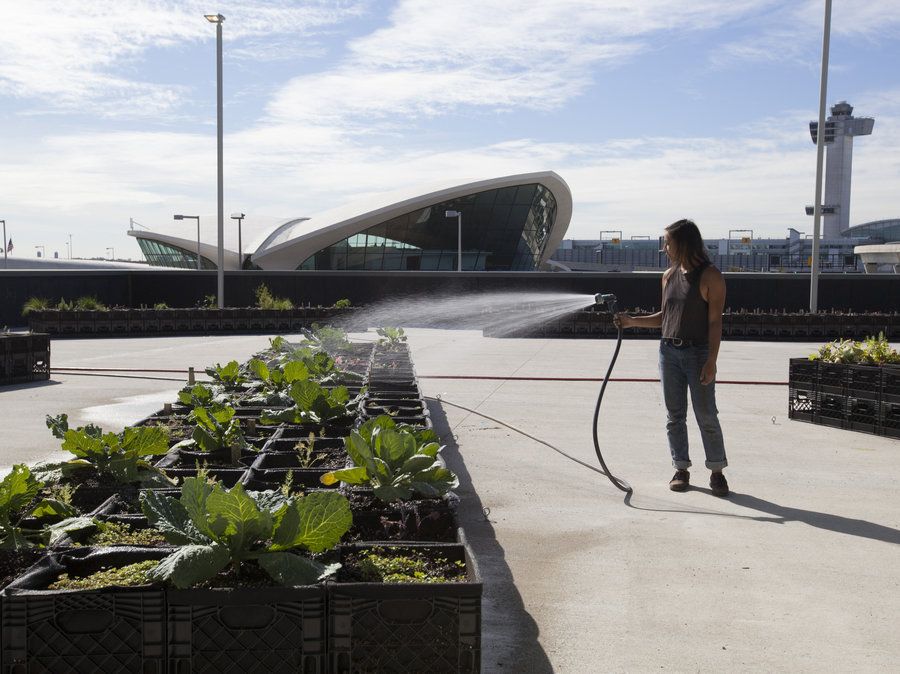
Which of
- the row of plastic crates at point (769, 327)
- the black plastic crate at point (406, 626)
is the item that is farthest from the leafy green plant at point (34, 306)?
the black plastic crate at point (406, 626)

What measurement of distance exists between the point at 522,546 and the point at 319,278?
2632 centimetres

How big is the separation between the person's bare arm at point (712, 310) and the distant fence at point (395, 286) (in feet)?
74.2

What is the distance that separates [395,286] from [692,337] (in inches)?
984

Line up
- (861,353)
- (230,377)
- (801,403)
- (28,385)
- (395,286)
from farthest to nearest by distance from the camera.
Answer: (395,286) → (28,385) → (801,403) → (861,353) → (230,377)

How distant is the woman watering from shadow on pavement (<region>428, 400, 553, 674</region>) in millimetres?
1707

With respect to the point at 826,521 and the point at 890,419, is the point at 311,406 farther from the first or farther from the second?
the point at 890,419

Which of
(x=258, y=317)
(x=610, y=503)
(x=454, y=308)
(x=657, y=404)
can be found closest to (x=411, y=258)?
(x=454, y=308)

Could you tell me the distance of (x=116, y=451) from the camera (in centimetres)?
477

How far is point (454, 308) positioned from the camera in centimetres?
3212

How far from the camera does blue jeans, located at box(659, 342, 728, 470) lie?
639 cm

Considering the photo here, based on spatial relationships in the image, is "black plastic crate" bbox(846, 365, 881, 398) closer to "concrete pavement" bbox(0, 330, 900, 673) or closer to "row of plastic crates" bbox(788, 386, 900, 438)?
"row of plastic crates" bbox(788, 386, 900, 438)

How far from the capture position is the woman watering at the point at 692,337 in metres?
6.28

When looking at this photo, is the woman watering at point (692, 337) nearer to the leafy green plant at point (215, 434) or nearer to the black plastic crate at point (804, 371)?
the leafy green plant at point (215, 434)

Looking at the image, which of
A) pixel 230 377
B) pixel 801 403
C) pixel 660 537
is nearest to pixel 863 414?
pixel 801 403
